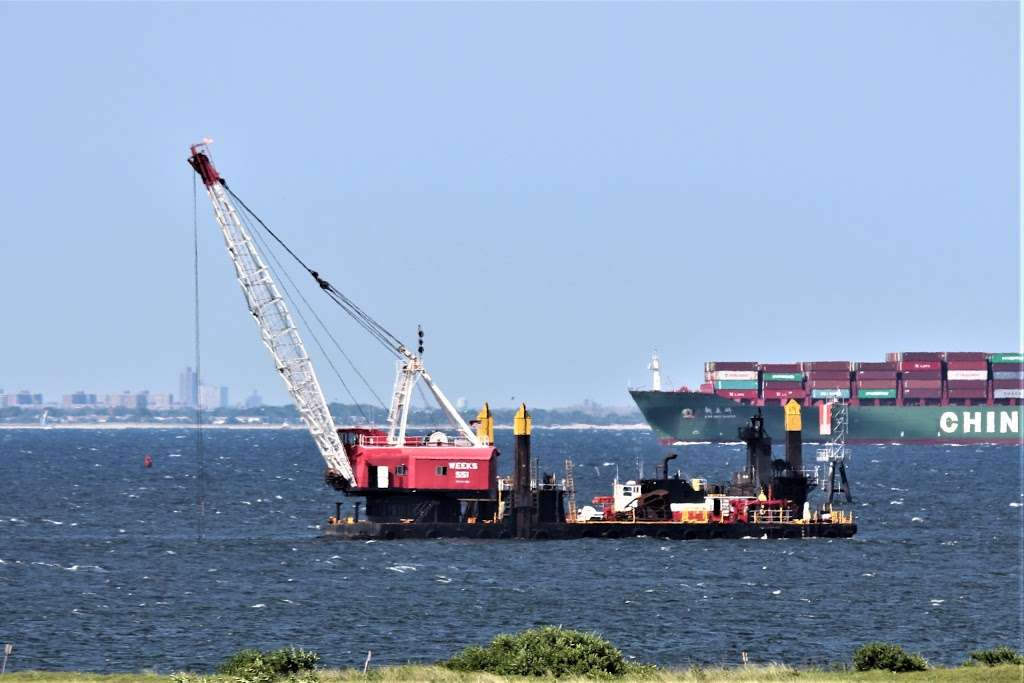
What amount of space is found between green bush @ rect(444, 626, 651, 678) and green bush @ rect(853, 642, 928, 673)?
17.6 ft

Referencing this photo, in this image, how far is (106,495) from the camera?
12156 cm

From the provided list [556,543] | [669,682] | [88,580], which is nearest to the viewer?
[669,682]

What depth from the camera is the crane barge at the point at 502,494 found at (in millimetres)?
80812

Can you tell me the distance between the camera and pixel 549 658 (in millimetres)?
39781

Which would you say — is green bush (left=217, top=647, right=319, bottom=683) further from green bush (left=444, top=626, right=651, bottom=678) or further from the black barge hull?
the black barge hull

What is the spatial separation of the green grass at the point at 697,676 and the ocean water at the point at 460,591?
8281 mm

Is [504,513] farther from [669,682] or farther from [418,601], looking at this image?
[669,682]

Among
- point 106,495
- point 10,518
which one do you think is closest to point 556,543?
point 10,518

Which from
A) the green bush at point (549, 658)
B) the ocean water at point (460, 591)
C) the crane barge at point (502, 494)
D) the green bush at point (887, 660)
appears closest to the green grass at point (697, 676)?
the green bush at point (887, 660)

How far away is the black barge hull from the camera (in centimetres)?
8081

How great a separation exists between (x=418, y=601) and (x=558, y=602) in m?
4.80

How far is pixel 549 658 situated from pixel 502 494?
4305 cm

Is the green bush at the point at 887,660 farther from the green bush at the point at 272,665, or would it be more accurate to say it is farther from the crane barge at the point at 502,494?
the crane barge at the point at 502,494

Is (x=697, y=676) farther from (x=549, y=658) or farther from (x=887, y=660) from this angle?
(x=887, y=660)
